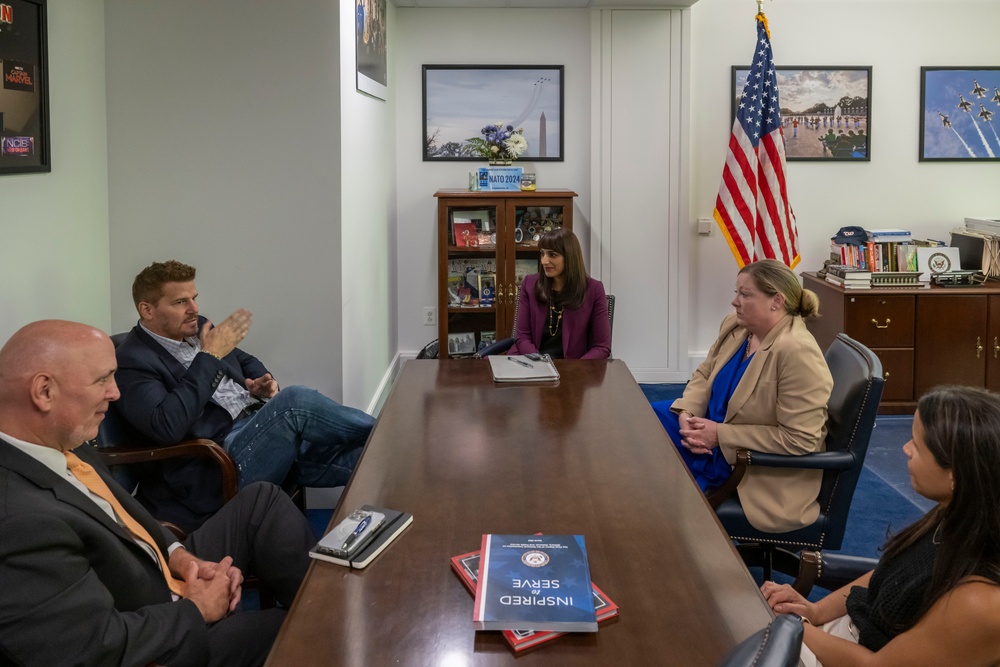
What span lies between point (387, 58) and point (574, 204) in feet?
5.36

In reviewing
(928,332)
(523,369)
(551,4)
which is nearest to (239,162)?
(523,369)

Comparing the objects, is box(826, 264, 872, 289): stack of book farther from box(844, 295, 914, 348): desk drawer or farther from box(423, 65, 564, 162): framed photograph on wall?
box(423, 65, 564, 162): framed photograph on wall

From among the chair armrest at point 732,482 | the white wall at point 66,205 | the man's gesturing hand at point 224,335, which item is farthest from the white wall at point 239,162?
the chair armrest at point 732,482

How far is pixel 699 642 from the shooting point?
1670 millimetres

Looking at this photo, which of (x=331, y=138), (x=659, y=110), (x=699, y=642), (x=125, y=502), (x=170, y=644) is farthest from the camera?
(x=659, y=110)

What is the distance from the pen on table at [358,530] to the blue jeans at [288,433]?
1.16 metres

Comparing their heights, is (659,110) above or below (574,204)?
above

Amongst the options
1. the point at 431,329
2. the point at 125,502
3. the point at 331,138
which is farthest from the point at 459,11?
the point at 125,502

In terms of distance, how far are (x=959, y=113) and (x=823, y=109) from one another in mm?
932

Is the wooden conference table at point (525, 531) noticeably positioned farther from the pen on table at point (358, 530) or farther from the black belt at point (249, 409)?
the black belt at point (249, 409)

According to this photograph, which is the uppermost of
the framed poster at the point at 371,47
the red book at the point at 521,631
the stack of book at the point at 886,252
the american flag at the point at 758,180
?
the framed poster at the point at 371,47

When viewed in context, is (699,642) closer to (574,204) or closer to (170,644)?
(170,644)

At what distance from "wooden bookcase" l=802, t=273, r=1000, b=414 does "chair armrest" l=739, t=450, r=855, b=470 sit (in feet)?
10.3

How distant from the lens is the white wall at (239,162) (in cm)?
400
